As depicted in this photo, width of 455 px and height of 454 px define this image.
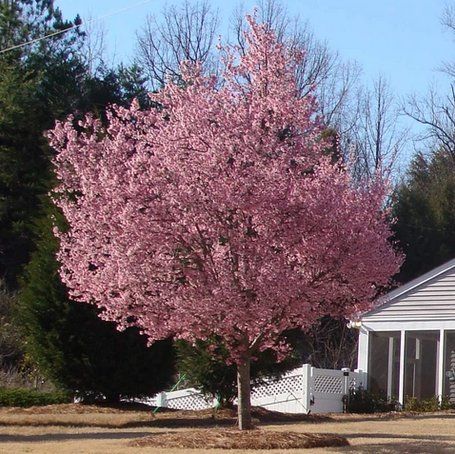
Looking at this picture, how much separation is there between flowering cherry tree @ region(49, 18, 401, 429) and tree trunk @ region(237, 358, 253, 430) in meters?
0.31

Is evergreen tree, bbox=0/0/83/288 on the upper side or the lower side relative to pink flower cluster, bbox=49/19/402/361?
upper

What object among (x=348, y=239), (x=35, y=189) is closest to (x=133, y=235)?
(x=348, y=239)

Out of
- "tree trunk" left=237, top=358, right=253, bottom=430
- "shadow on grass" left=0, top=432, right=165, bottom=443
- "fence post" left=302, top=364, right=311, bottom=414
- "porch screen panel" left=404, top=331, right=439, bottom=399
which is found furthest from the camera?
"porch screen panel" left=404, top=331, right=439, bottom=399

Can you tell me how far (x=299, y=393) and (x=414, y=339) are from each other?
13.9 ft

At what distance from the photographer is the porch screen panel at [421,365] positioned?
26.9 m

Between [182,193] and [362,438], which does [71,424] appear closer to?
[362,438]

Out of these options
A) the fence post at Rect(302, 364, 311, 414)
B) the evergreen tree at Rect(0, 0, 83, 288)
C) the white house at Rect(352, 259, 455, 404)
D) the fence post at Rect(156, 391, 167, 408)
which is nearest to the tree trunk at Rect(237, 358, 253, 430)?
the fence post at Rect(302, 364, 311, 414)

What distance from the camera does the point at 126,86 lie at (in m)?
39.8

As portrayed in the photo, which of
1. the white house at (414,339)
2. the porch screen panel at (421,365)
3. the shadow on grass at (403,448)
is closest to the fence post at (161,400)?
the white house at (414,339)

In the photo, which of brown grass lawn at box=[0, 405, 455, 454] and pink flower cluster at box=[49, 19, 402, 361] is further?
brown grass lawn at box=[0, 405, 455, 454]

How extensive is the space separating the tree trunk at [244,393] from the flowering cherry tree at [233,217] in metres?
0.31

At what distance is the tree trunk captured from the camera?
1509 centimetres

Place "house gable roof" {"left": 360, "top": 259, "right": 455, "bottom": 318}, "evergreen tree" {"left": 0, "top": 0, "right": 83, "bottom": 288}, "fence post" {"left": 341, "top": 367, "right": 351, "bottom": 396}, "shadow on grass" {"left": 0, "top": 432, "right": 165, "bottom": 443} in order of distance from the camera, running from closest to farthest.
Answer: "shadow on grass" {"left": 0, "top": 432, "right": 165, "bottom": 443}, "fence post" {"left": 341, "top": 367, "right": 351, "bottom": 396}, "house gable roof" {"left": 360, "top": 259, "right": 455, "bottom": 318}, "evergreen tree" {"left": 0, "top": 0, "right": 83, "bottom": 288}

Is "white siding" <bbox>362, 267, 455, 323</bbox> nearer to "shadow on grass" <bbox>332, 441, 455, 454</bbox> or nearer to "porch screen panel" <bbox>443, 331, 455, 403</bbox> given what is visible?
"porch screen panel" <bbox>443, 331, 455, 403</bbox>
